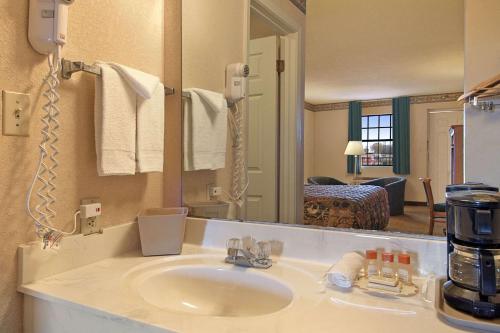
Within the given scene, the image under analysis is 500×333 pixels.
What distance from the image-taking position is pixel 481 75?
0.95 meters

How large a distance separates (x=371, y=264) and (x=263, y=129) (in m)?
0.65

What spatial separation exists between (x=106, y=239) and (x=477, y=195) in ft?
3.43

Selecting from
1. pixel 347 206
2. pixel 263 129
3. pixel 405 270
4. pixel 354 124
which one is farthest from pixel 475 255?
pixel 263 129

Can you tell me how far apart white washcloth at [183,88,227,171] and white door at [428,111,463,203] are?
757mm

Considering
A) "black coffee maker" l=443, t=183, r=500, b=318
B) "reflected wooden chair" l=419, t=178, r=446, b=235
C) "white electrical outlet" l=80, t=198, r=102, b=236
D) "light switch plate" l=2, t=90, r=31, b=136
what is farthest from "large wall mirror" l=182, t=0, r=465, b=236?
"light switch plate" l=2, t=90, r=31, b=136

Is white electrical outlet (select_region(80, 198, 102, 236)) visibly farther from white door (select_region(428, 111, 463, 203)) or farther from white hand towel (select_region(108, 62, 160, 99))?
white door (select_region(428, 111, 463, 203))

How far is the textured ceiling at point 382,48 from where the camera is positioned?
3.28 ft

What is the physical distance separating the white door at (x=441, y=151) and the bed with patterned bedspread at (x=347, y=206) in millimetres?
147

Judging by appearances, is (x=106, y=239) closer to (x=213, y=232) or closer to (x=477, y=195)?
(x=213, y=232)

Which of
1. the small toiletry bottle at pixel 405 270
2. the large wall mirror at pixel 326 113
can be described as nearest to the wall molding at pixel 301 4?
the large wall mirror at pixel 326 113

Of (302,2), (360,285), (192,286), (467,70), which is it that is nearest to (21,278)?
(192,286)

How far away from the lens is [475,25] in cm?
95

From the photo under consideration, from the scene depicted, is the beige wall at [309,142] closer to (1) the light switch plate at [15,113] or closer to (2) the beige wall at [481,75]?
(2) the beige wall at [481,75]

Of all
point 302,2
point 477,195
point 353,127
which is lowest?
point 477,195
